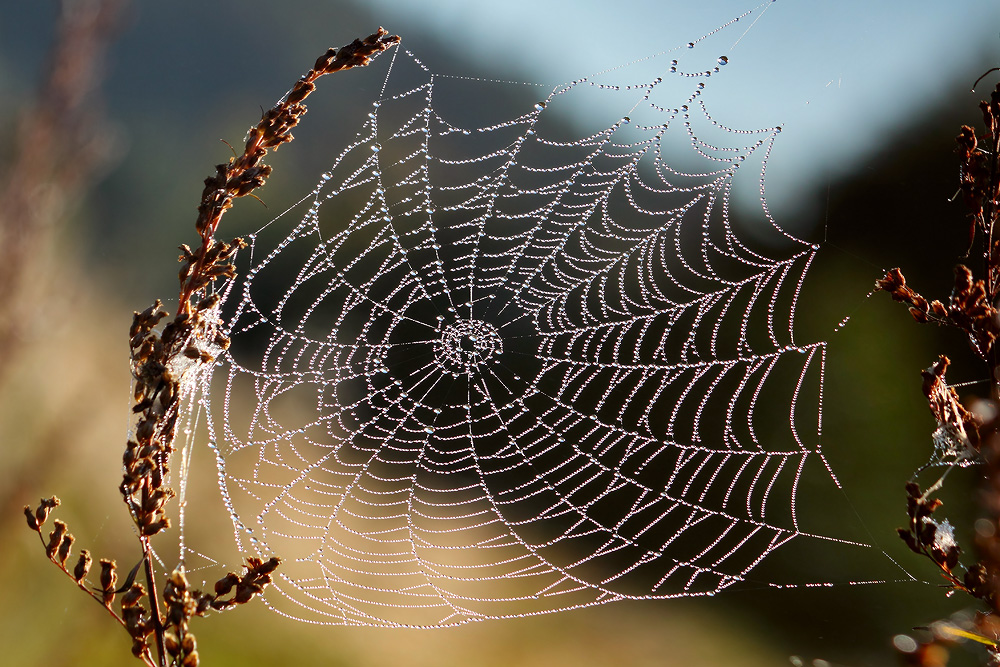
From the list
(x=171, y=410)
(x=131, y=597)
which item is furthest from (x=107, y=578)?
(x=171, y=410)

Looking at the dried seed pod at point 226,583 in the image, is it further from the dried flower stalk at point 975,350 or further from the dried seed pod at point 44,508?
the dried flower stalk at point 975,350

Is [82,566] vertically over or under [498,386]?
under

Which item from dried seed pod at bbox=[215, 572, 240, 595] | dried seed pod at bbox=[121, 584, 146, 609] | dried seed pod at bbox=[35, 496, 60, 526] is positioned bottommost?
dried seed pod at bbox=[121, 584, 146, 609]

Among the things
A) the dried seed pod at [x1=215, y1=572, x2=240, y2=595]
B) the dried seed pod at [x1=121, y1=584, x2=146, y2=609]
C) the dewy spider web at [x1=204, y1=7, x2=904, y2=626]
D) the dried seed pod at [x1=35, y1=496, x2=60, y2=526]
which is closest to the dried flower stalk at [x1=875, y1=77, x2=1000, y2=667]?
the dried seed pod at [x1=215, y1=572, x2=240, y2=595]

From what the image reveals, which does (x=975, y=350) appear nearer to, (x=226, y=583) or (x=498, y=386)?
(x=226, y=583)

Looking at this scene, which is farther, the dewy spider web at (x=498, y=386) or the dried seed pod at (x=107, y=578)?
the dewy spider web at (x=498, y=386)

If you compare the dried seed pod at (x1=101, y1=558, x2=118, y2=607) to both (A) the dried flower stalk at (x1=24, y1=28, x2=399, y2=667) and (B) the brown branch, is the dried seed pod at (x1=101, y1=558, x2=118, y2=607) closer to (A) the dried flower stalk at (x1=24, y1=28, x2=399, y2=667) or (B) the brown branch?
(A) the dried flower stalk at (x1=24, y1=28, x2=399, y2=667)

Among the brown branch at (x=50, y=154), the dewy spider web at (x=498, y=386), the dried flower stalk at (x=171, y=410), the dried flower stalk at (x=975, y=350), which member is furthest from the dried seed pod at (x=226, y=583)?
the dewy spider web at (x=498, y=386)

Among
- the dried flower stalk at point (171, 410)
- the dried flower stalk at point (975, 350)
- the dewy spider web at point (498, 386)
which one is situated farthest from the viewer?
the dewy spider web at point (498, 386)
